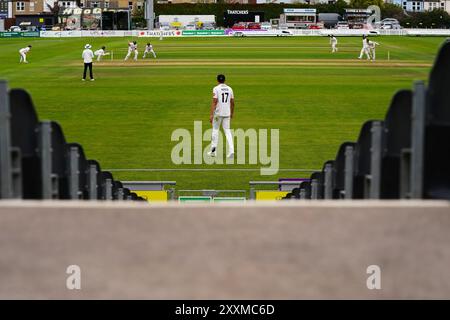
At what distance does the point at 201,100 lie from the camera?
127ft

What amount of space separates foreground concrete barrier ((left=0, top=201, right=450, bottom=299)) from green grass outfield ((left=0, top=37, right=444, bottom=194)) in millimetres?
4859

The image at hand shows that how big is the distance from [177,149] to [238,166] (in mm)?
3411

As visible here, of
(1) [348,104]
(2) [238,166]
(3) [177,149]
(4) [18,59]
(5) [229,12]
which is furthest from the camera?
(5) [229,12]

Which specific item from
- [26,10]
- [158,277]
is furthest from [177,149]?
[26,10]

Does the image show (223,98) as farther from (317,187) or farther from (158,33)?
(158,33)

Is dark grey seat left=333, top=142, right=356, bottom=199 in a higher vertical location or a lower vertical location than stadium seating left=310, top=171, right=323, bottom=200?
higher

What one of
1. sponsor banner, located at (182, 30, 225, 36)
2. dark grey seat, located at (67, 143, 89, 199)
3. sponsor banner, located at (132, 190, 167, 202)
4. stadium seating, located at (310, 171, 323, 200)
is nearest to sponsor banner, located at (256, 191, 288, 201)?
sponsor banner, located at (132, 190, 167, 202)

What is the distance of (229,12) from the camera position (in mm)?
178125

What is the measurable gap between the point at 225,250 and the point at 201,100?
3175 centimetres

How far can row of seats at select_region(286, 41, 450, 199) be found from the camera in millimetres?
8008

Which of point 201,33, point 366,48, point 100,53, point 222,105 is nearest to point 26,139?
point 222,105

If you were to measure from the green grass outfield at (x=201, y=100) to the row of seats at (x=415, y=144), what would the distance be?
125 inches

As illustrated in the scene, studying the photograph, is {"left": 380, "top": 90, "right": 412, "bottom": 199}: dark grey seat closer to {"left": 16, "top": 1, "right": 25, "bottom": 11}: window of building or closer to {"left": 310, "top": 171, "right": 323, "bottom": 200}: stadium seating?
{"left": 310, "top": 171, "right": 323, "bottom": 200}: stadium seating
